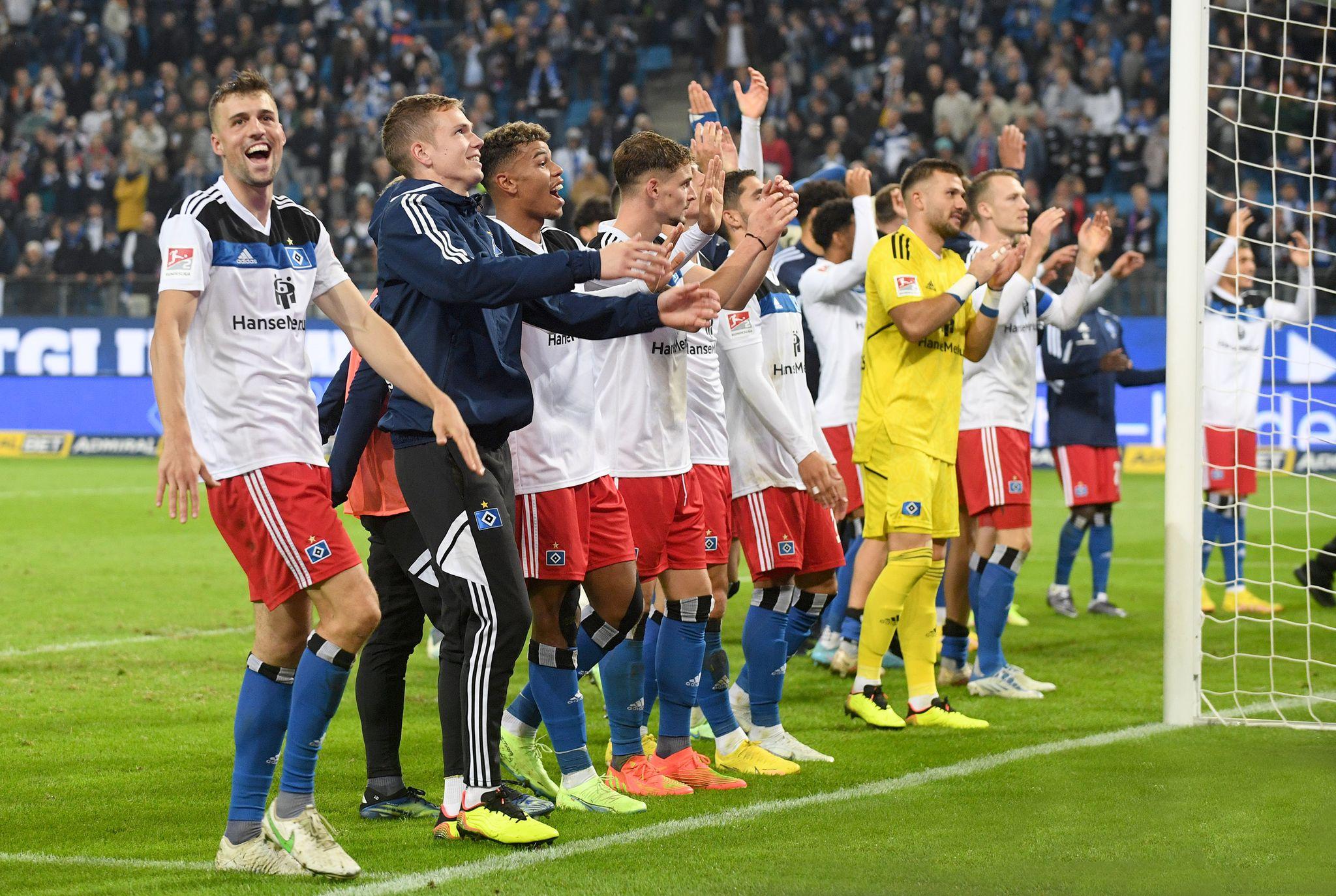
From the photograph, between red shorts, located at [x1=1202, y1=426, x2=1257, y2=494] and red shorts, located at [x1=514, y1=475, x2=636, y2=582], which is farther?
red shorts, located at [x1=1202, y1=426, x2=1257, y2=494]

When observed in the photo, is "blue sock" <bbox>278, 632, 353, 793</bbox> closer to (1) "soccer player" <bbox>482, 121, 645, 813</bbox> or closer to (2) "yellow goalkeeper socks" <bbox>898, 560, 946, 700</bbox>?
(1) "soccer player" <bbox>482, 121, 645, 813</bbox>

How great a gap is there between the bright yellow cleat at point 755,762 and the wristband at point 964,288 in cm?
194

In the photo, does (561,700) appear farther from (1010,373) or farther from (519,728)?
(1010,373)

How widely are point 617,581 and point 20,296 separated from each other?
57.5 feet

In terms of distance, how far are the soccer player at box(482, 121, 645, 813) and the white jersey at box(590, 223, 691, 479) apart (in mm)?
301

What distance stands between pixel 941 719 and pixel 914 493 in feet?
3.11

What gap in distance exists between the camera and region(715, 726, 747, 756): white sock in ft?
19.0

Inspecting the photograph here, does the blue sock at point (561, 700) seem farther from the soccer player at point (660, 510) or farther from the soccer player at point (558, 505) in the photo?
the soccer player at point (660, 510)

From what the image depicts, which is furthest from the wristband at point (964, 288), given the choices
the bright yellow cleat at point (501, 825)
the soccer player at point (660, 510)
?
the bright yellow cleat at point (501, 825)

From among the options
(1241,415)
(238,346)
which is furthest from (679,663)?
(1241,415)

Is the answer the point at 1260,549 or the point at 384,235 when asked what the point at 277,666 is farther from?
the point at 1260,549

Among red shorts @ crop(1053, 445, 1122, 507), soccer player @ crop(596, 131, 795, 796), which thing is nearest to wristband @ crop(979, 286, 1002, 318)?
soccer player @ crop(596, 131, 795, 796)

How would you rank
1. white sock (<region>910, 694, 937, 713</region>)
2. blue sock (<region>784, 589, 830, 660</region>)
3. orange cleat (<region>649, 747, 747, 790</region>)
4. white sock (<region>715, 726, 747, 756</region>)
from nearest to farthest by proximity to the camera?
orange cleat (<region>649, 747, 747, 790</region>), white sock (<region>715, 726, 747, 756</region>), blue sock (<region>784, 589, 830, 660</region>), white sock (<region>910, 694, 937, 713</region>)

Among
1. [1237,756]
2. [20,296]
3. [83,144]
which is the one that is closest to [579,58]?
[83,144]
